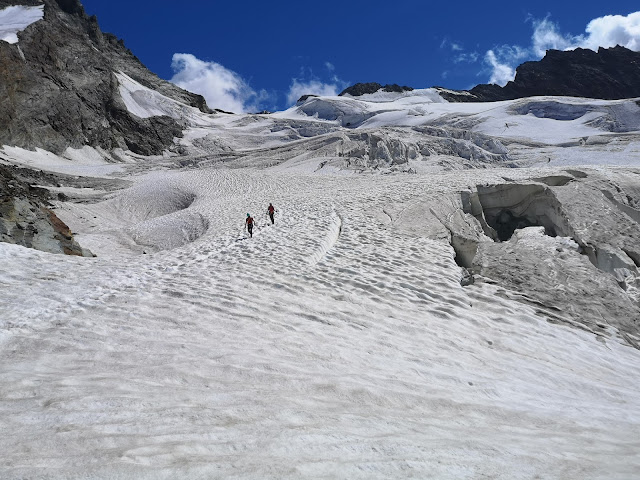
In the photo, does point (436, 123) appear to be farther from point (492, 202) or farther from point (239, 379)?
point (239, 379)

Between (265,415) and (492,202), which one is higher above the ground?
(492,202)

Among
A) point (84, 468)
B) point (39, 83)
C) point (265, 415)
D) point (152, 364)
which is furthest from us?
point (39, 83)

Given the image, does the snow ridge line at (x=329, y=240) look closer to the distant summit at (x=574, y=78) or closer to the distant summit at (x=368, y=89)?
the distant summit at (x=574, y=78)

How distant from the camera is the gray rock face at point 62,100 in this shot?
4775 cm

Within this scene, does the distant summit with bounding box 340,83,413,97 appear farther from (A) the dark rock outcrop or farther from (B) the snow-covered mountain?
(A) the dark rock outcrop

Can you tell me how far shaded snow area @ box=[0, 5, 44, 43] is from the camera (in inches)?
2108

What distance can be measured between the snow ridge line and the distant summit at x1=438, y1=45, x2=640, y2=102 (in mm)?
99955

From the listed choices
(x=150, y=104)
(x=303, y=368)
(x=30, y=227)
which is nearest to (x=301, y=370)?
(x=303, y=368)

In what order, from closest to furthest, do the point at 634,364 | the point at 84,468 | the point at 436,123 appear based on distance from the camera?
the point at 84,468
the point at 634,364
the point at 436,123

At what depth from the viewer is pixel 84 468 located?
278cm

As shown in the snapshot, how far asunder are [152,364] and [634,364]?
7.45 m

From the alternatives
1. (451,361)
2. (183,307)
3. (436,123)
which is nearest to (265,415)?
(451,361)

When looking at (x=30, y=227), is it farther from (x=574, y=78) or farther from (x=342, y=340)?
(x=574, y=78)

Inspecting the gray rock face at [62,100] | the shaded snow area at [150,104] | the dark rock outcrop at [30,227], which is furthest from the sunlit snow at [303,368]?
the shaded snow area at [150,104]
